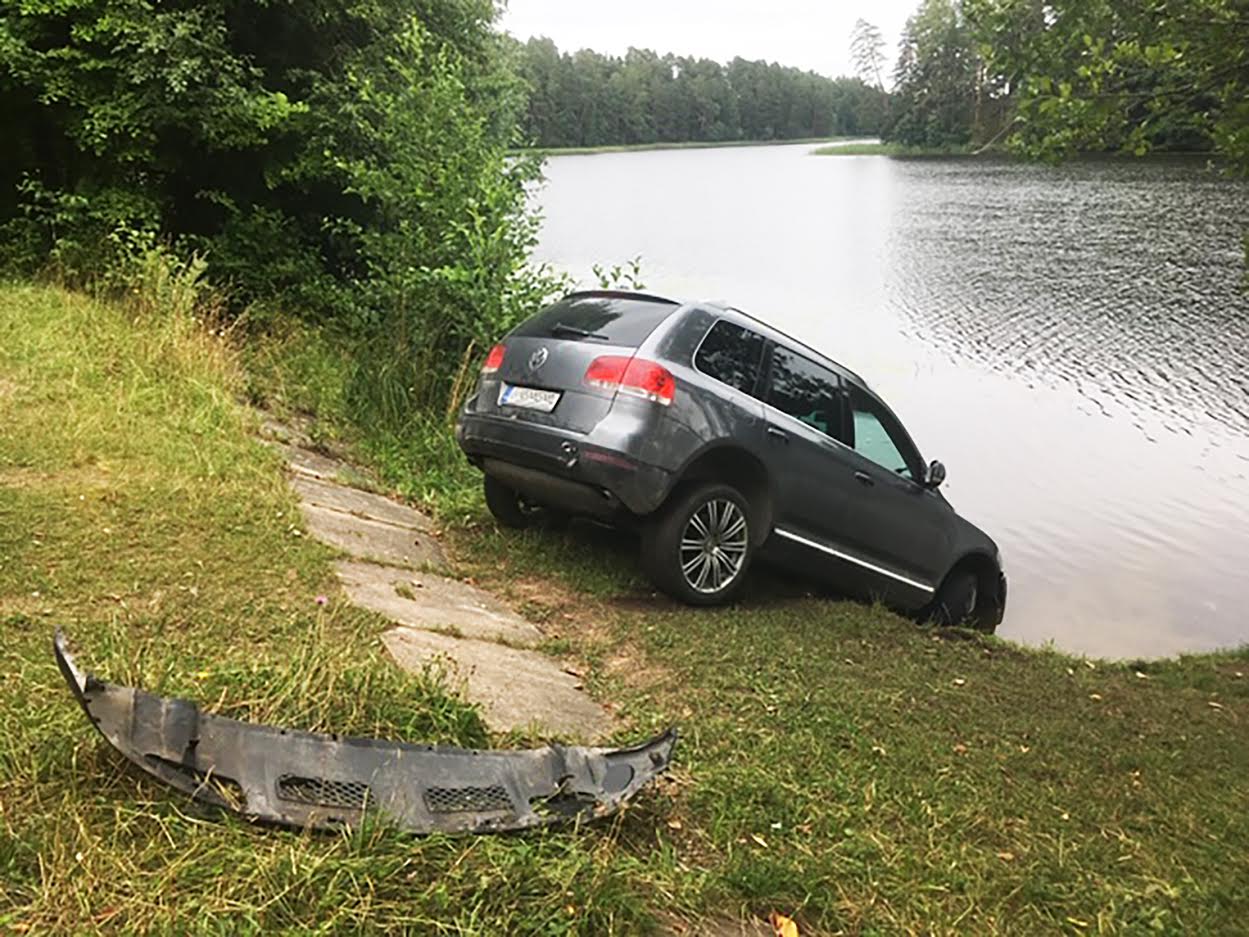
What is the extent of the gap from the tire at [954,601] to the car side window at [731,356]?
9.31ft

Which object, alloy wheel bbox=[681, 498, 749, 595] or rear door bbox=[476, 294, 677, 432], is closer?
rear door bbox=[476, 294, 677, 432]

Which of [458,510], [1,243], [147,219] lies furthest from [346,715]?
[1,243]

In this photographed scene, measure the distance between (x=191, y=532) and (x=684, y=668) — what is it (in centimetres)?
258

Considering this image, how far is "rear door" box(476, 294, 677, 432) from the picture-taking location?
5.93 m

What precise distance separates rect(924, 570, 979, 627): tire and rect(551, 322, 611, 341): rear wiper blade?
3.70 meters

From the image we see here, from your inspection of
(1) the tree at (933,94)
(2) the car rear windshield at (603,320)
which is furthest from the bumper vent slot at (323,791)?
(1) the tree at (933,94)

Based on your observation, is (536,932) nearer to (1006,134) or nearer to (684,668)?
(684,668)

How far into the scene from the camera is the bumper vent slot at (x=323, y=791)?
277cm

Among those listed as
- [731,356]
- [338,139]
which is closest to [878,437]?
[731,356]

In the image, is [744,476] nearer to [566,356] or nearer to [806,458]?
[806,458]

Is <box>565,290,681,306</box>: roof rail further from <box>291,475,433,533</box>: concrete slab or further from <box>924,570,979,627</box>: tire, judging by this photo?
<box>924,570,979,627</box>: tire

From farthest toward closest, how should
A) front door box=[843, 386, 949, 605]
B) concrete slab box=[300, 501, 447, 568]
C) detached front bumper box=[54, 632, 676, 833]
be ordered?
1. front door box=[843, 386, 949, 605]
2. concrete slab box=[300, 501, 447, 568]
3. detached front bumper box=[54, 632, 676, 833]

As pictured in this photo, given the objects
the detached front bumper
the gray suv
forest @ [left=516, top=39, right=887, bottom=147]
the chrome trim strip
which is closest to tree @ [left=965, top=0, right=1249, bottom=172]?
the gray suv

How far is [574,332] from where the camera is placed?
624 centimetres
